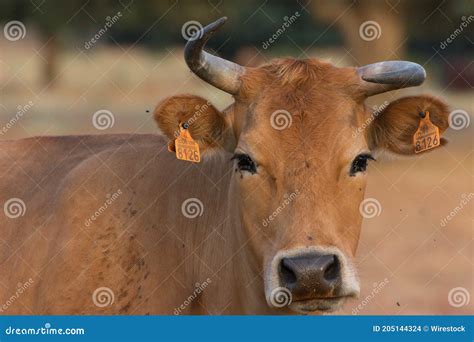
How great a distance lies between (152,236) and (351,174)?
1.61 meters

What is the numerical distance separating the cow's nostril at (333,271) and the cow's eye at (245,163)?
3.25 feet

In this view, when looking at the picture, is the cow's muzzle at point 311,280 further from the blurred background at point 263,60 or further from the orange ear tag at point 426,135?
the blurred background at point 263,60

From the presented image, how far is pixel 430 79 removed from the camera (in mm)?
37375

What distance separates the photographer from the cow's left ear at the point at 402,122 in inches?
300

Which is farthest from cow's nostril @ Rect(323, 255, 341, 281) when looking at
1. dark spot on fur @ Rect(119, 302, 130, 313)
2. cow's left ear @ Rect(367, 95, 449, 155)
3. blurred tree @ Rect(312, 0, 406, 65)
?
blurred tree @ Rect(312, 0, 406, 65)

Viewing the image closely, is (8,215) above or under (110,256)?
under

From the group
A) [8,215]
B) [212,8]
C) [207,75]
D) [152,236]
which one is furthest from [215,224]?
[212,8]

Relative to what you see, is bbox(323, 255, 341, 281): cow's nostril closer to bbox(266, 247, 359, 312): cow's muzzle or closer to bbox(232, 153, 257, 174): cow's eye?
bbox(266, 247, 359, 312): cow's muzzle

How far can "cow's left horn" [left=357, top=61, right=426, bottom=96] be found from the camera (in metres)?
7.41

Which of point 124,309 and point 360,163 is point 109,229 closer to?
point 124,309

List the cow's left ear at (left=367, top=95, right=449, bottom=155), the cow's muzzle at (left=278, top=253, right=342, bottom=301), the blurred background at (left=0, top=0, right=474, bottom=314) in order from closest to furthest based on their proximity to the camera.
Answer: the cow's muzzle at (left=278, top=253, right=342, bottom=301) < the cow's left ear at (left=367, top=95, right=449, bottom=155) < the blurred background at (left=0, top=0, right=474, bottom=314)

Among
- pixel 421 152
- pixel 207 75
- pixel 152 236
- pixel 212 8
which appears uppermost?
pixel 421 152

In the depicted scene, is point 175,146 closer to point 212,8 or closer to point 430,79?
point 212,8

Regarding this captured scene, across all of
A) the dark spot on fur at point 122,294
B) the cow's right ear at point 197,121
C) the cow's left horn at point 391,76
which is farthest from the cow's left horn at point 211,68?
the dark spot on fur at point 122,294
